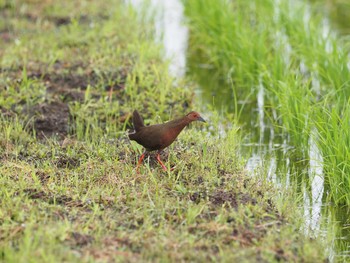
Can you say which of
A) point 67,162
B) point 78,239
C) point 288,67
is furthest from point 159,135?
point 288,67

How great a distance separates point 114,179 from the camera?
510cm

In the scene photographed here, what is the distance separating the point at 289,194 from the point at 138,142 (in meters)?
1.06

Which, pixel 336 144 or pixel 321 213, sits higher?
pixel 336 144

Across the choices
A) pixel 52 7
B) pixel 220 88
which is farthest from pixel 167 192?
pixel 52 7

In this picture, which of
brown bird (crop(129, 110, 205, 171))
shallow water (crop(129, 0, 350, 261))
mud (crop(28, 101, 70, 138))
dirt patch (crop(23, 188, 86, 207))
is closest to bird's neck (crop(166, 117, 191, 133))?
brown bird (crop(129, 110, 205, 171))

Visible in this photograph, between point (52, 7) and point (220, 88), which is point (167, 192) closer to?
point (220, 88)

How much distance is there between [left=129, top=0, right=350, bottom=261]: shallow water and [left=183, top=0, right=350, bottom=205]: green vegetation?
82 mm

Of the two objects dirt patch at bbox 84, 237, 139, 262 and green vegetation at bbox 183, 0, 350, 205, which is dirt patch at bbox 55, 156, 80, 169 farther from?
green vegetation at bbox 183, 0, 350, 205

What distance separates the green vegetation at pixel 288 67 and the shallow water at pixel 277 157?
8 cm

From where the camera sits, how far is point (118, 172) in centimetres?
528

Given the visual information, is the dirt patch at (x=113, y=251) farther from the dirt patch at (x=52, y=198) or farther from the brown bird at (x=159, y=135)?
the brown bird at (x=159, y=135)

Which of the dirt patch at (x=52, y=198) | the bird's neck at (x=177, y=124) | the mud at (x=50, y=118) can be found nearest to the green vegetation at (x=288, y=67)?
the bird's neck at (x=177, y=124)

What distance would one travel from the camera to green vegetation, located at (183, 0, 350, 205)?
5625 mm

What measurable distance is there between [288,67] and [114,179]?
9.43 feet
